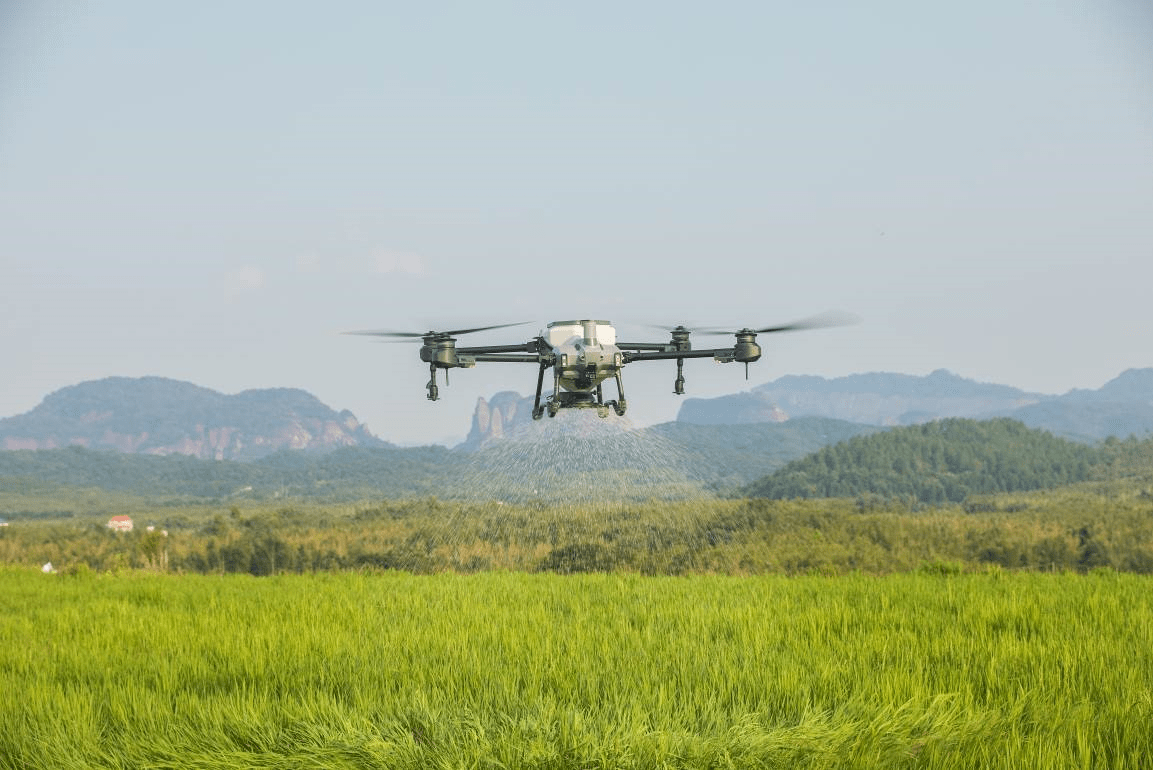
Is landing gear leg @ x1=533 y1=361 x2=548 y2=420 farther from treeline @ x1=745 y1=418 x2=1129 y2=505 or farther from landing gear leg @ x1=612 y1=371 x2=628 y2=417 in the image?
treeline @ x1=745 y1=418 x2=1129 y2=505

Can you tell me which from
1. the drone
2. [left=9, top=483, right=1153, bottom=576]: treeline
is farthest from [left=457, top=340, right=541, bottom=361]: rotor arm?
[left=9, top=483, right=1153, bottom=576]: treeline

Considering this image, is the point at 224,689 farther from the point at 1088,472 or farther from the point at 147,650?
the point at 1088,472

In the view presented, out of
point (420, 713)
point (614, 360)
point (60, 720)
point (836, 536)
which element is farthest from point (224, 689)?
point (836, 536)

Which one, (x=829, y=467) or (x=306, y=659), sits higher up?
(x=306, y=659)

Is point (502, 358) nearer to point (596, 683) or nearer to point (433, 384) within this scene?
point (433, 384)

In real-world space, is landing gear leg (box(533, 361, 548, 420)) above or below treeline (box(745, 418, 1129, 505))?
above

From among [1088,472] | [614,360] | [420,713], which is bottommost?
[1088,472]

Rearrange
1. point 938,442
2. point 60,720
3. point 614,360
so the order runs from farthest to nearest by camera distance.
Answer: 1. point 938,442
2. point 614,360
3. point 60,720
